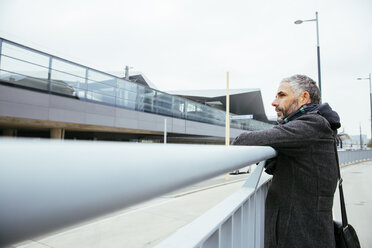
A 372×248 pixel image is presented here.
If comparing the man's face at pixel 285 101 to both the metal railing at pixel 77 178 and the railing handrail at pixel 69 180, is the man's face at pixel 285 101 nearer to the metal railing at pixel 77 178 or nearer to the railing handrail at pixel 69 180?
the metal railing at pixel 77 178

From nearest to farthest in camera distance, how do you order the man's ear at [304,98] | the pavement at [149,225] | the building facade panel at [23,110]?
the man's ear at [304,98], the pavement at [149,225], the building facade panel at [23,110]

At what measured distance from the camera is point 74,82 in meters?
13.2

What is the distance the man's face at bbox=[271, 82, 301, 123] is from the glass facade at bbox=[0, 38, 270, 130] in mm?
11649

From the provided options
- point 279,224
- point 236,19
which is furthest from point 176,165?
point 236,19

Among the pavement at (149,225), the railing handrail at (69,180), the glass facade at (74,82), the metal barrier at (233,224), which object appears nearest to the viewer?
the railing handrail at (69,180)

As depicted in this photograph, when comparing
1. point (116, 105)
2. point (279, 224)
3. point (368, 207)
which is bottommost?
point (368, 207)

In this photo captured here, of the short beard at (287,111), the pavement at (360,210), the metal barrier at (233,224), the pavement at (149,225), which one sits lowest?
the pavement at (149,225)

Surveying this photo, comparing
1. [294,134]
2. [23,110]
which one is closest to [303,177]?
[294,134]

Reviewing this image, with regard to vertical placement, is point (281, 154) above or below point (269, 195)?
above

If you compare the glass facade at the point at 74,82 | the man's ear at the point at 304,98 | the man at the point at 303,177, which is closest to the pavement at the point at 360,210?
the man at the point at 303,177

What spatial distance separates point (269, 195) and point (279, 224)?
0.20 metres

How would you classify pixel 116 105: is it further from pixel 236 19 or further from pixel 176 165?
pixel 176 165

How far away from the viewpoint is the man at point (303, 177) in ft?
4.32

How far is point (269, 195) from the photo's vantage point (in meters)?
1.61
